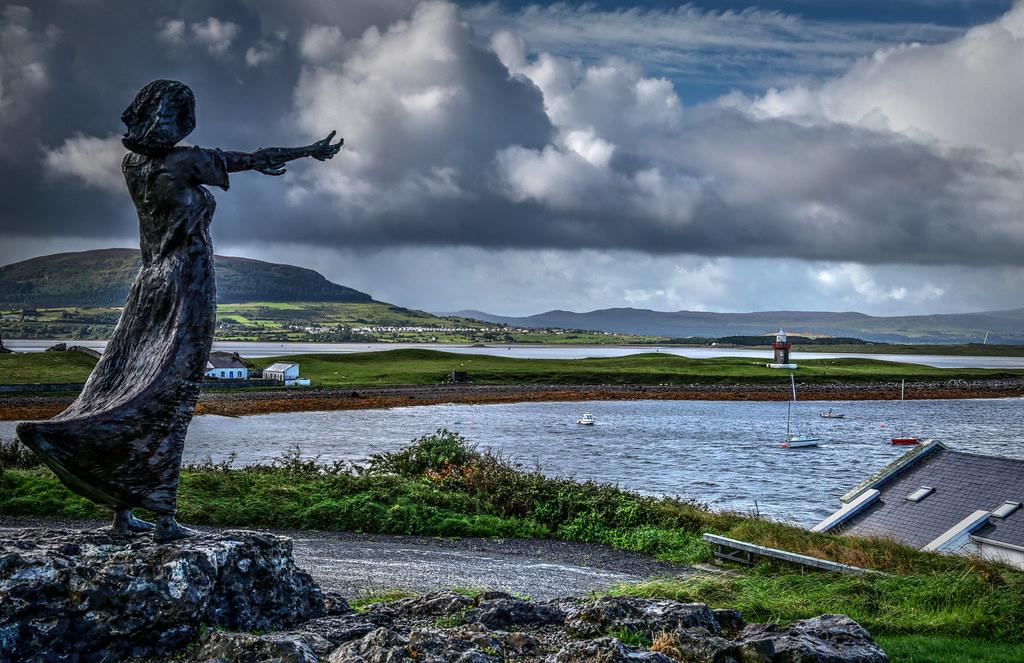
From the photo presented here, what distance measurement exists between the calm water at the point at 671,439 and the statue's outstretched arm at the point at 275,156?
2780cm

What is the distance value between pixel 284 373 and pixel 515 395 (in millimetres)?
31157

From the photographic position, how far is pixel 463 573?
1586 cm

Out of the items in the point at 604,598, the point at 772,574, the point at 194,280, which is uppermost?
the point at 194,280

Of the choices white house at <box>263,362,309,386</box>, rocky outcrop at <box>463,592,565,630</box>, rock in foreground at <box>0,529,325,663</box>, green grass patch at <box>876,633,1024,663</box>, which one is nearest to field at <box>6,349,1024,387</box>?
white house at <box>263,362,309,386</box>

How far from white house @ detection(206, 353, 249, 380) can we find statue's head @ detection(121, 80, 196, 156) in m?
98.5

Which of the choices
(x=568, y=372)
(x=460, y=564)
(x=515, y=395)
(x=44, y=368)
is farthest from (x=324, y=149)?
(x=568, y=372)

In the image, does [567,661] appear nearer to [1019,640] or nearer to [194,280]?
[194,280]

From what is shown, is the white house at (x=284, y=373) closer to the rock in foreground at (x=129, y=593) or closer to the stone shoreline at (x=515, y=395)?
the stone shoreline at (x=515, y=395)

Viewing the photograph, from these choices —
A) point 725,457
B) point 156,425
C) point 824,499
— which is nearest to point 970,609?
point 156,425

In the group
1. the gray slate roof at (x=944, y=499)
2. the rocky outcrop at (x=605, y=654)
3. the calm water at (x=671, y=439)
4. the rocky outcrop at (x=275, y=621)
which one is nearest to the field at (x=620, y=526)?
the gray slate roof at (x=944, y=499)

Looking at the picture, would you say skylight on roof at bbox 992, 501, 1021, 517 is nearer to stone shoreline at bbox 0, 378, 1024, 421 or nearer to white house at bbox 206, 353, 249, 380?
stone shoreline at bbox 0, 378, 1024, 421

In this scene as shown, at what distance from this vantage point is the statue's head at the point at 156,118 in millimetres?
9477

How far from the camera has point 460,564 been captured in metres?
16.8

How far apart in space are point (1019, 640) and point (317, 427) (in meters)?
60.8
